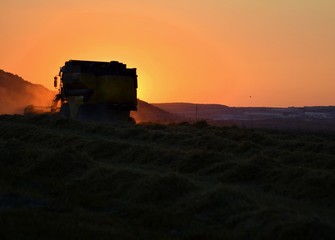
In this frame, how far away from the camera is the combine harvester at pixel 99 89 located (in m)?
41.8

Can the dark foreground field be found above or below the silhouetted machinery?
below

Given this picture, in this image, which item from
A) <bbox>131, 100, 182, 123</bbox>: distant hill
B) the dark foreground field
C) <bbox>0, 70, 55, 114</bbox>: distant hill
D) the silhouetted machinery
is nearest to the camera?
the dark foreground field

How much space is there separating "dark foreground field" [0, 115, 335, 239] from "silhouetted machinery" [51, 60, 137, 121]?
1826 cm

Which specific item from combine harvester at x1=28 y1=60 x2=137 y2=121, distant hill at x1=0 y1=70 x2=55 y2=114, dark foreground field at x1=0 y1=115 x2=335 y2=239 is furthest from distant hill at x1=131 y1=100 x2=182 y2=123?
dark foreground field at x1=0 y1=115 x2=335 y2=239

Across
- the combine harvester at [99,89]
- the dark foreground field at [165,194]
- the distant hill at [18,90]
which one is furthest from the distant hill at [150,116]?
the dark foreground field at [165,194]

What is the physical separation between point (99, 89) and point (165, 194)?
29.1 m

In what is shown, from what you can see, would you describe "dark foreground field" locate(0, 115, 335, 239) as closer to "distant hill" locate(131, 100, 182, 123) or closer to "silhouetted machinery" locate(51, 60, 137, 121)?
→ "silhouetted machinery" locate(51, 60, 137, 121)

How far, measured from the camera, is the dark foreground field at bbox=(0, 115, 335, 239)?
10.4 meters

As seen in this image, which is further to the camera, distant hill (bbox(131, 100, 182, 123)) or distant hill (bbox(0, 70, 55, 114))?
distant hill (bbox(0, 70, 55, 114))

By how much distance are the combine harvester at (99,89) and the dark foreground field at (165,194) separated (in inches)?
719

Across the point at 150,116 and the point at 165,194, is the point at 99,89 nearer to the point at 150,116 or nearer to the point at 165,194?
the point at 165,194

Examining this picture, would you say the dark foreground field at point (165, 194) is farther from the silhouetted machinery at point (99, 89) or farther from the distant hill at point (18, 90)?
the distant hill at point (18, 90)

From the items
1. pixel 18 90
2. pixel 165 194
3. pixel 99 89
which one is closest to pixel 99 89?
pixel 99 89

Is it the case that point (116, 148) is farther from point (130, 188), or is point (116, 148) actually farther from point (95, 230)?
point (95, 230)
